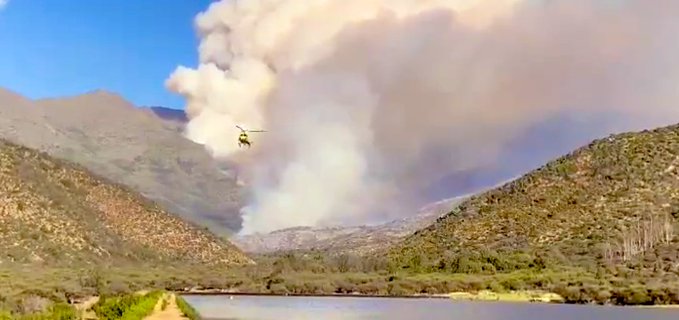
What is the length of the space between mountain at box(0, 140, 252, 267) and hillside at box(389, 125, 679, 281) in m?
25.7

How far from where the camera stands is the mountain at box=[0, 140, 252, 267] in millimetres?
86438

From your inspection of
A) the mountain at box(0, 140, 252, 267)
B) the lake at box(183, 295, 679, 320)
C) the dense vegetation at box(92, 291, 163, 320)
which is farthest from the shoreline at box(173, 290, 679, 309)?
the dense vegetation at box(92, 291, 163, 320)

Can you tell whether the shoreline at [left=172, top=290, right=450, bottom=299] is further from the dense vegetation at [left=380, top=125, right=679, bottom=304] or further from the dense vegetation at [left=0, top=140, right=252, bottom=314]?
the dense vegetation at [left=380, top=125, right=679, bottom=304]

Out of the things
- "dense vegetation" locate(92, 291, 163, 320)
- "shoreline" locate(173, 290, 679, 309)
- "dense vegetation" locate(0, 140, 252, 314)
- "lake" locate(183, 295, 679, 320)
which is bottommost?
"dense vegetation" locate(92, 291, 163, 320)

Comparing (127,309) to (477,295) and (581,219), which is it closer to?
(477,295)

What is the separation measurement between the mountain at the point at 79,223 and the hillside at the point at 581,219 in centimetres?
2570

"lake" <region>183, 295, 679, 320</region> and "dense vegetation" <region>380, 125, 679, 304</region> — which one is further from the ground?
"dense vegetation" <region>380, 125, 679, 304</region>

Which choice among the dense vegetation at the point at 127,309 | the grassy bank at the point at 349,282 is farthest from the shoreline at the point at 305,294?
the dense vegetation at the point at 127,309

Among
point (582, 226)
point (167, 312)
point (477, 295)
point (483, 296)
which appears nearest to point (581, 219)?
point (582, 226)

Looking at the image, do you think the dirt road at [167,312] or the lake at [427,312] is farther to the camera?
the lake at [427,312]

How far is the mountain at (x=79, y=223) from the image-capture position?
86.4 meters

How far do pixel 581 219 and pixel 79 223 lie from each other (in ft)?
169

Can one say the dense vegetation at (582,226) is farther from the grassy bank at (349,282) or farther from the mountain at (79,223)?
the mountain at (79,223)

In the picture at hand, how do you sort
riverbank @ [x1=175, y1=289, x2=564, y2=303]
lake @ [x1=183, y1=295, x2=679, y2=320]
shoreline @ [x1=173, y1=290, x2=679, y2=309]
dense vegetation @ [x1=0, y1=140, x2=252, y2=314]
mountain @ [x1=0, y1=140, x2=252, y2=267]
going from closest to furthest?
lake @ [x1=183, y1=295, x2=679, y2=320]
shoreline @ [x1=173, y1=290, x2=679, y2=309]
riverbank @ [x1=175, y1=289, x2=564, y2=303]
dense vegetation @ [x1=0, y1=140, x2=252, y2=314]
mountain @ [x1=0, y1=140, x2=252, y2=267]
